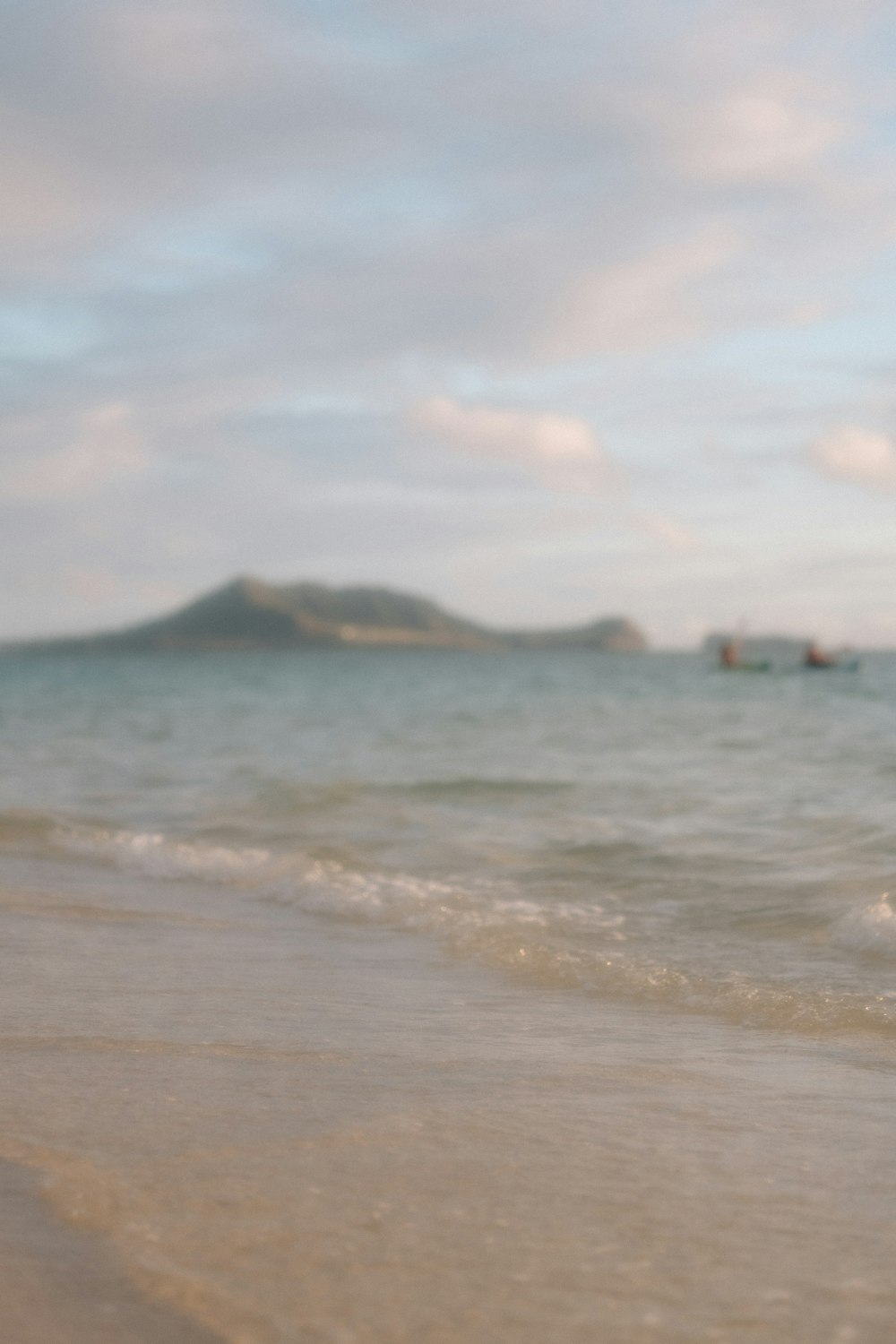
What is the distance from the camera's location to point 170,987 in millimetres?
5855

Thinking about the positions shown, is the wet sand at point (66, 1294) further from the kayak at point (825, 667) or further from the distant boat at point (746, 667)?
the distant boat at point (746, 667)

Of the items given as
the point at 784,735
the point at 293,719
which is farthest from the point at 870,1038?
the point at 293,719

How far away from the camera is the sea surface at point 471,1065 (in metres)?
2.87

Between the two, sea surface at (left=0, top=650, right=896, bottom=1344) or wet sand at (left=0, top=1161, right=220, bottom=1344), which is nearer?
wet sand at (left=0, top=1161, right=220, bottom=1344)

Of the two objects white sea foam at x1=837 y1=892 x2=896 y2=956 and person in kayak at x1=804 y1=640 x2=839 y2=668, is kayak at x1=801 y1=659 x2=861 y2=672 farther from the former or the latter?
white sea foam at x1=837 y1=892 x2=896 y2=956

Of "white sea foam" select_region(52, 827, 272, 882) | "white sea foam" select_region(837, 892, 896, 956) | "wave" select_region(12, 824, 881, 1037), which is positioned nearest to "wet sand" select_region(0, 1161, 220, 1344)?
"wave" select_region(12, 824, 881, 1037)

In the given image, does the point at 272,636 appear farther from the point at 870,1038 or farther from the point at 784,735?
the point at 870,1038

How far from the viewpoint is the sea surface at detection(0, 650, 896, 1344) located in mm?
2873

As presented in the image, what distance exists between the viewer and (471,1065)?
15.1 feet

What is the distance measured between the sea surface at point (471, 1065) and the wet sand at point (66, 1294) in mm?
47

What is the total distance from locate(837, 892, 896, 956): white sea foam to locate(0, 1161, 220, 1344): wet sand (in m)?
4.93

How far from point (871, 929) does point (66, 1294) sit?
17.8 ft

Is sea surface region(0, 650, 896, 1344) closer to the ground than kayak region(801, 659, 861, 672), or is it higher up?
closer to the ground

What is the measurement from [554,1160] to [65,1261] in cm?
133
